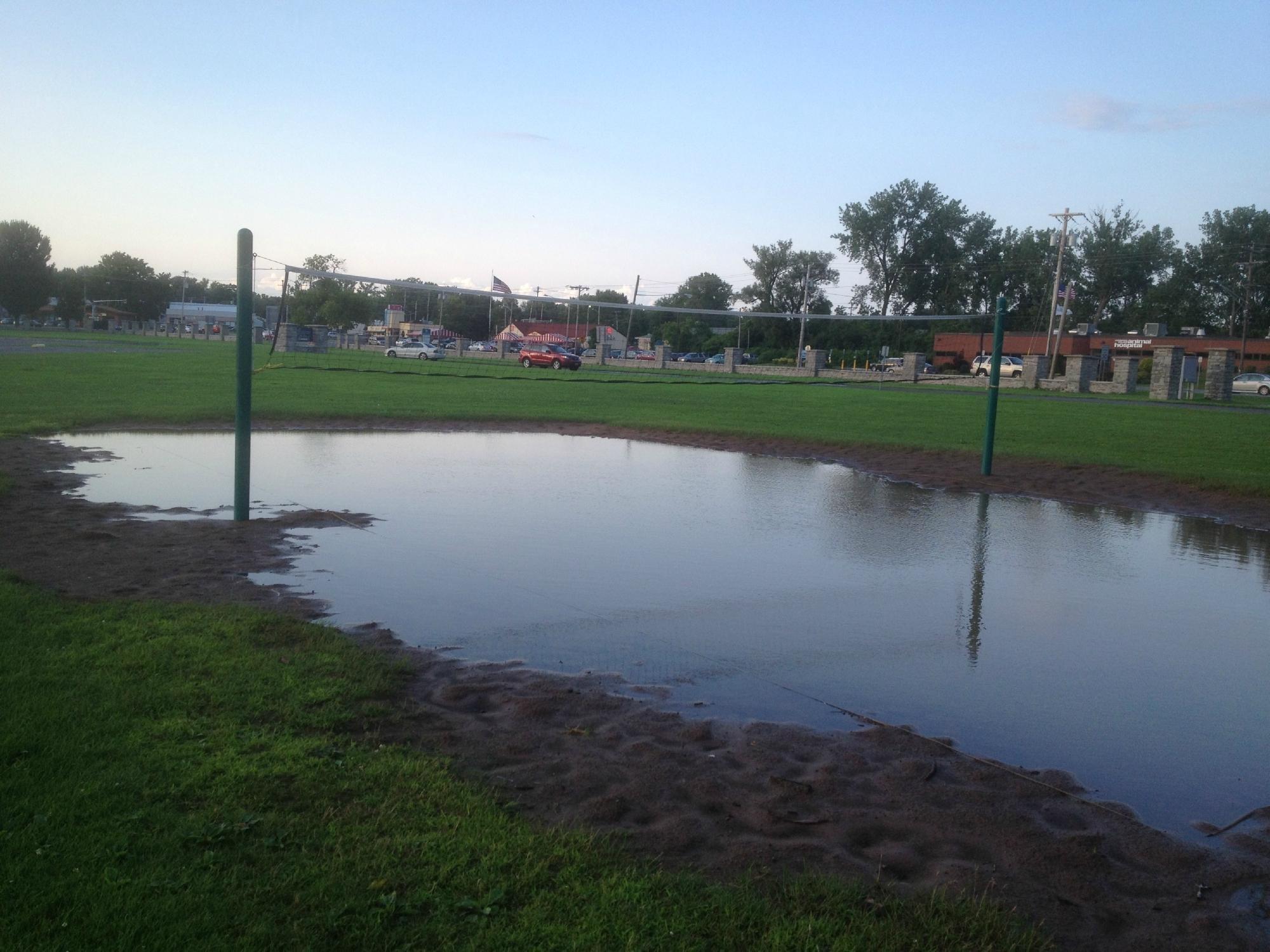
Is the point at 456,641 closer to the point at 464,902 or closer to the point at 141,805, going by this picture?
the point at 141,805

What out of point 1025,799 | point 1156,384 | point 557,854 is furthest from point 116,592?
point 1156,384

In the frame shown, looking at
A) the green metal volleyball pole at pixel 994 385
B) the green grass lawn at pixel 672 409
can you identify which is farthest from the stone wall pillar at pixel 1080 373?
the green metal volleyball pole at pixel 994 385

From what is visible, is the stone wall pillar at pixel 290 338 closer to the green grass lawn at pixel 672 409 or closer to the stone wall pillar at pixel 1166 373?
the green grass lawn at pixel 672 409

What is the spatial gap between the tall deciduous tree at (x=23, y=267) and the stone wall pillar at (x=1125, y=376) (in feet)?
305

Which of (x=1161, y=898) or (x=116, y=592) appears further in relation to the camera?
(x=116, y=592)

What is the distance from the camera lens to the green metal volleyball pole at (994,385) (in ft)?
46.9

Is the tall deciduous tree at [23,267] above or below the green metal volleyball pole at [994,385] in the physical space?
above

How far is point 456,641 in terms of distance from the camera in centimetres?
627

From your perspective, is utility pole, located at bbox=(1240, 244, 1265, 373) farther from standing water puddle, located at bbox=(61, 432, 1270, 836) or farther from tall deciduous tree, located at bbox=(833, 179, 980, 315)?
standing water puddle, located at bbox=(61, 432, 1270, 836)

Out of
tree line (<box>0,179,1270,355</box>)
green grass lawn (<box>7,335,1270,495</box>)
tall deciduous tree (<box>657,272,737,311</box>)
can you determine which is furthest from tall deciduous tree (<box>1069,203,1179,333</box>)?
green grass lawn (<box>7,335,1270,495</box>)

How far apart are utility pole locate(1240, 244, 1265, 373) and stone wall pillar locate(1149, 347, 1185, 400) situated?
37.6m

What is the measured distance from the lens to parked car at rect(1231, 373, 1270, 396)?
54000 millimetres

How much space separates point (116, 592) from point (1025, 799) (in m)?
5.56

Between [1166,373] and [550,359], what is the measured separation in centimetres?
2657
